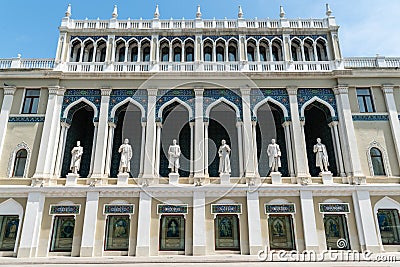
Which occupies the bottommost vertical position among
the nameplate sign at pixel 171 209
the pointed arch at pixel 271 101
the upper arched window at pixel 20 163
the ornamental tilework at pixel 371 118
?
the nameplate sign at pixel 171 209

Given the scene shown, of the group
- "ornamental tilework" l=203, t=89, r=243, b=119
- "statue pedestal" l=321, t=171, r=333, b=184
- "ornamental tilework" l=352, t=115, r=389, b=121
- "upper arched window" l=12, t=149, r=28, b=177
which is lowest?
"statue pedestal" l=321, t=171, r=333, b=184

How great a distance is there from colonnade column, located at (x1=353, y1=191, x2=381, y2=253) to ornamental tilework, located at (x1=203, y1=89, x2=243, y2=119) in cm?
754

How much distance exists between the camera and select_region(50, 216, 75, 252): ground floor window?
16062 millimetres

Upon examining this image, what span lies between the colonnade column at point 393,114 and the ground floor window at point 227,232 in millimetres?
9296

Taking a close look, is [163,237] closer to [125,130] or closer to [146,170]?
[146,170]

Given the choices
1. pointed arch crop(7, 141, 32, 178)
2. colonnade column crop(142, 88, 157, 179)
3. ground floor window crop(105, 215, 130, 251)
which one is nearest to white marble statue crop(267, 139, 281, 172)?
colonnade column crop(142, 88, 157, 179)

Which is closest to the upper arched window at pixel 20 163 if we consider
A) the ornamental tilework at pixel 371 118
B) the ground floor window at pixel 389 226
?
the ornamental tilework at pixel 371 118

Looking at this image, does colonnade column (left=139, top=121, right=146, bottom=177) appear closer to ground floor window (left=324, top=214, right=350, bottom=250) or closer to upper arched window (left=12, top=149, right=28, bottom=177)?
upper arched window (left=12, top=149, right=28, bottom=177)

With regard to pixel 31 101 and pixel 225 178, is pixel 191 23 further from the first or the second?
pixel 31 101

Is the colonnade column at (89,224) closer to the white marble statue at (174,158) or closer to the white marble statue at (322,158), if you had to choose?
the white marble statue at (174,158)

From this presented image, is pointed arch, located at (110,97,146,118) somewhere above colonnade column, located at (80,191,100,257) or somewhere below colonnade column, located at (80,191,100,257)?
above

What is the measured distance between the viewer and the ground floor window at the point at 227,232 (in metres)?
16.0

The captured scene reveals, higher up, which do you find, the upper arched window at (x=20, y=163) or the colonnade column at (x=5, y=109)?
the colonnade column at (x=5, y=109)

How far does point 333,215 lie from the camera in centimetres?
1645
